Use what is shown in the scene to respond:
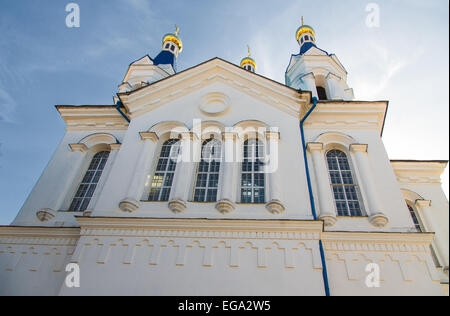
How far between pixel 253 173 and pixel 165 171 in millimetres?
3032

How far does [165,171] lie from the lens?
36.6 ft

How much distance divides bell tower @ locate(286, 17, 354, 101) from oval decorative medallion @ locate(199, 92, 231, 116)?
514 centimetres

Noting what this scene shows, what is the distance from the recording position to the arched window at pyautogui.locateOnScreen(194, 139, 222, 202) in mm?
10328

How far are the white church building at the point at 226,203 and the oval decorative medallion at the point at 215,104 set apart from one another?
6 centimetres

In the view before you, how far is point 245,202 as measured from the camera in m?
9.96

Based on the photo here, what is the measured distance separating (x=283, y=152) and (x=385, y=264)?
4459 mm

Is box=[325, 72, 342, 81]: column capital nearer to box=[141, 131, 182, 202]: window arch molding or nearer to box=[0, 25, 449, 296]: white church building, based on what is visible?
box=[0, 25, 449, 296]: white church building

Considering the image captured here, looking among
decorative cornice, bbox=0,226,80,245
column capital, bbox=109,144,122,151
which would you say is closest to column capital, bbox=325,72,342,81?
column capital, bbox=109,144,122,151

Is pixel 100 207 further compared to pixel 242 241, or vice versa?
pixel 100 207

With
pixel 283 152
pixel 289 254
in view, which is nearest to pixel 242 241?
pixel 289 254
